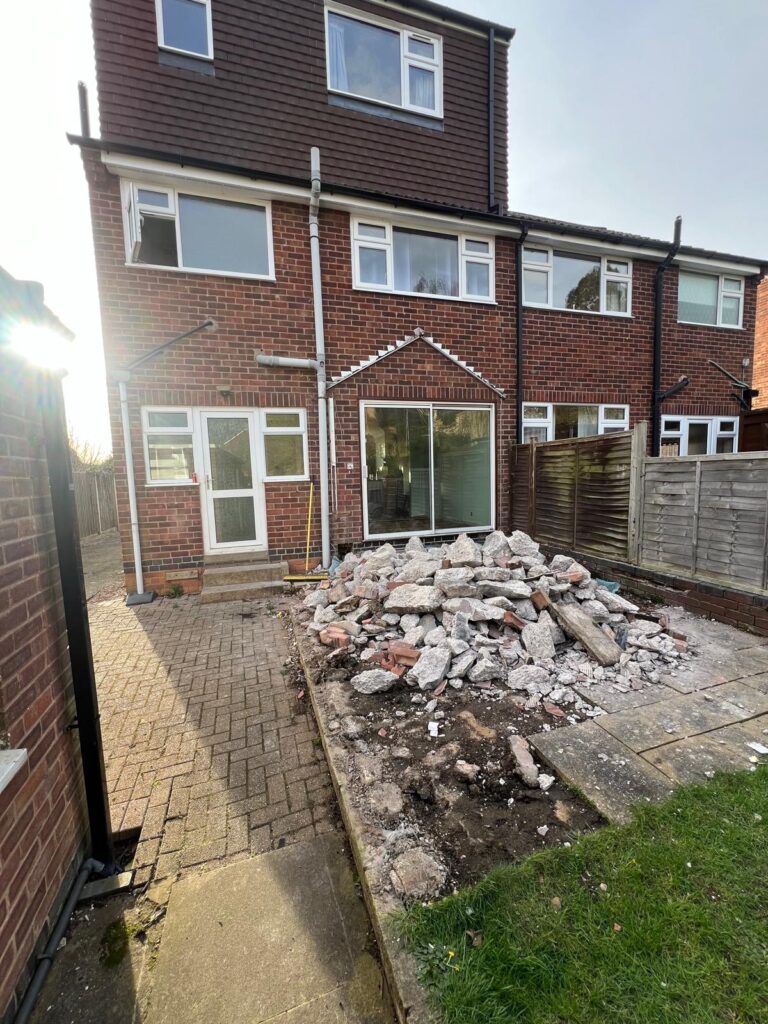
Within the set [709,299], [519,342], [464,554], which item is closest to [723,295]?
[709,299]

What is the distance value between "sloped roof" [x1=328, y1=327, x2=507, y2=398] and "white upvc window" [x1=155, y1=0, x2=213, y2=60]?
4907mm

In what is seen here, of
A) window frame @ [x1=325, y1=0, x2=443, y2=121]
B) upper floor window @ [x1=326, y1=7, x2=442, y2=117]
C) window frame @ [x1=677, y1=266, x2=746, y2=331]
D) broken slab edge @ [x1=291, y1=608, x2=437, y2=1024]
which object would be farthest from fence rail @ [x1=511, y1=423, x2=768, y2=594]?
upper floor window @ [x1=326, y1=7, x2=442, y2=117]

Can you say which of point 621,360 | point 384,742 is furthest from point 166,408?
point 621,360

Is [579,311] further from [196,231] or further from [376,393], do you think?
[196,231]

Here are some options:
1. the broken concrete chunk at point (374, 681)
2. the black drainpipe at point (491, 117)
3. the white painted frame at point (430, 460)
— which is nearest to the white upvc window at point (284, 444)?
the white painted frame at point (430, 460)

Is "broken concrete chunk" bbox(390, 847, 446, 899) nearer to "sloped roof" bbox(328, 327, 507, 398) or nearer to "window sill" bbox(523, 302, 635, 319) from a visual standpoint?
"sloped roof" bbox(328, 327, 507, 398)

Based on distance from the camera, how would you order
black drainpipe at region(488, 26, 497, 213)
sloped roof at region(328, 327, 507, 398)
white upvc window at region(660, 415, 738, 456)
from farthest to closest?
1. white upvc window at region(660, 415, 738, 456)
2. black drainpipe at region(488, 26, 497, 213)
3. sloped roof at region(328, 327, 507, 398)

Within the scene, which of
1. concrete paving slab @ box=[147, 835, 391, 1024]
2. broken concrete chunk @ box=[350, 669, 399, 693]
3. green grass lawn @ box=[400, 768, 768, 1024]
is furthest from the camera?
broken concrete chunk @ box=[350, 669, 399, 693]

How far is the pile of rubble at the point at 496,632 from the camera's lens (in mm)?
3168

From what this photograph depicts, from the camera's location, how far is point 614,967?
54.4 inches

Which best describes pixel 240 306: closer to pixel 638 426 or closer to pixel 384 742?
pixel 638 426

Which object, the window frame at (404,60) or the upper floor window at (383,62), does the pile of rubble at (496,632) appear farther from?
the upper floor window at (383,62)

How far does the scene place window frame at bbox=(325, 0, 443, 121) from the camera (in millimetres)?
6875

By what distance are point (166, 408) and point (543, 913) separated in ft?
21.2
